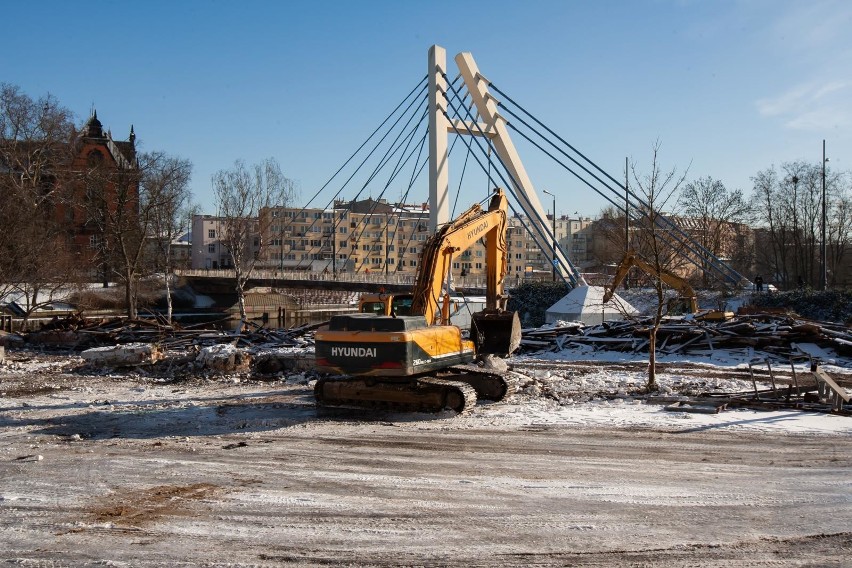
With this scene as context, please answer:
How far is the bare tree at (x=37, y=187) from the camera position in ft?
124

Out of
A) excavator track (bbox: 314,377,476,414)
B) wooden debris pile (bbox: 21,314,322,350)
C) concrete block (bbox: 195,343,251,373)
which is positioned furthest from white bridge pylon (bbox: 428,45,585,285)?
excavator track (bbox: 314,377,476,414)

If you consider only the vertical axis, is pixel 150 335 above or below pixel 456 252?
below

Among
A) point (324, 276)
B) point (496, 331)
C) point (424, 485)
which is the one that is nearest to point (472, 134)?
point (496, 331)

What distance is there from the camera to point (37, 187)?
172 ft

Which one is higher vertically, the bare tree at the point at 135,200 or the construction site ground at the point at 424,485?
the bare tree at the point at 135,200

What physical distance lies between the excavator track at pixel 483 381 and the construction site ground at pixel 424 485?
1.33ft

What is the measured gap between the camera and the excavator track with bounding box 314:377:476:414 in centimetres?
1281

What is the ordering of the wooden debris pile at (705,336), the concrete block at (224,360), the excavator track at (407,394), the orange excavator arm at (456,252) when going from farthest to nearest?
the wooden debris pile at (705,336) < the concrete block at (224,360) < the orange excavator arm at (456,252) < the excavator track at (407,394)

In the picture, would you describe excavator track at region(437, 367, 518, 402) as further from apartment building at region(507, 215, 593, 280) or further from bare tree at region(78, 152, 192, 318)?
apartment building at region(507, 215, 593, 280)

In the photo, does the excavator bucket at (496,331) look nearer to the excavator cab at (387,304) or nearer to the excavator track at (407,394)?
the excavator cab at (387,304)

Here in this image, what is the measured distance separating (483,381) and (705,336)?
10.0 metres

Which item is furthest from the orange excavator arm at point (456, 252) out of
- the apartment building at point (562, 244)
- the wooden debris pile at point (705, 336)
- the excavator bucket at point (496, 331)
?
the apartment building at point (562, 244)

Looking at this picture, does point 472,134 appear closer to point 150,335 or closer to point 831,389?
point 150,335

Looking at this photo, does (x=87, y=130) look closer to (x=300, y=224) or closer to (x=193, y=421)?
(x=300, y=224)
